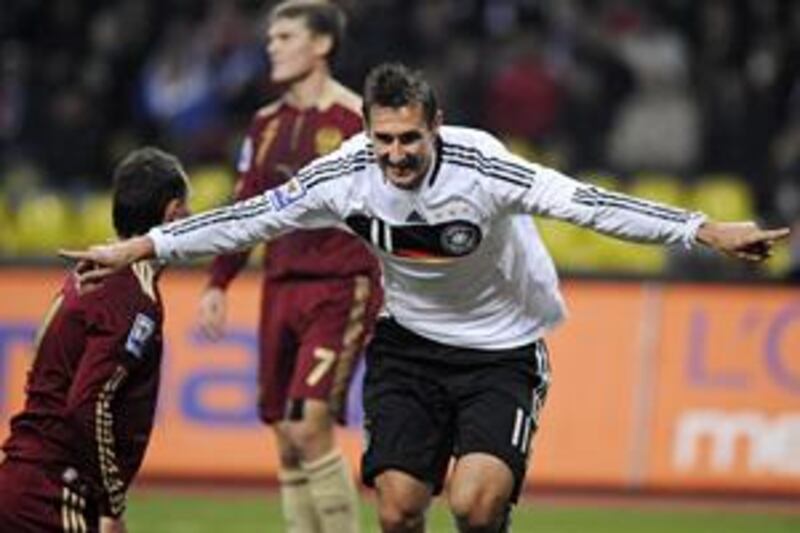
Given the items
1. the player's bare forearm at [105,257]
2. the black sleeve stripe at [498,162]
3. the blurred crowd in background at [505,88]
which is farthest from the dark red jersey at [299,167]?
the blurred crowd in background at [505,88]

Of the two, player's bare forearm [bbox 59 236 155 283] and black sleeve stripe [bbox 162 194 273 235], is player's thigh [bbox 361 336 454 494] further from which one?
player's bare forearm [bbox 59 236 155 283]

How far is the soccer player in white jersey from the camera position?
7.53 metres

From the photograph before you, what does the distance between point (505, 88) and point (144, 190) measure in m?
10.7

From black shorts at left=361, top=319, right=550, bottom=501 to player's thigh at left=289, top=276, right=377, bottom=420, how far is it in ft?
4.24

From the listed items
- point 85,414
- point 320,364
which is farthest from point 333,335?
point 85,414

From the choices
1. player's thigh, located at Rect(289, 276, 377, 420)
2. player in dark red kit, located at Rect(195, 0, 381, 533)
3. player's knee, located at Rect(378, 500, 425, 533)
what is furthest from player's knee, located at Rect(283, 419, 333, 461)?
player's knee, located at Rect(378, 500, 425, 533)

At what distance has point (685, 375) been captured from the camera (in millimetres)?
13727

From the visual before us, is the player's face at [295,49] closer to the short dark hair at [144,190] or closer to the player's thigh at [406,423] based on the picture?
the player's thigh at [406,423]

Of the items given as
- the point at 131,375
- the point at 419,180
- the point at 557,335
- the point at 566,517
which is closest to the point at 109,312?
the point at 131,375

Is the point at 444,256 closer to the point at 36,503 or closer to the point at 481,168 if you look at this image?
the point at 481,168

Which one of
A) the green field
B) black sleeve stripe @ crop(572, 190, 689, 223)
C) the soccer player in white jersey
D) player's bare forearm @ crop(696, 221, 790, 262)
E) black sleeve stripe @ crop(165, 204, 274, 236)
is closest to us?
player's bare forearm @ crop(696, 221, 790, 262)

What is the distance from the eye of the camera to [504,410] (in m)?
7.93

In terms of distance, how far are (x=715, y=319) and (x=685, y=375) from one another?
38 centimetres

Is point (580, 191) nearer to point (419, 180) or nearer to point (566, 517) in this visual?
point (419, 180)
